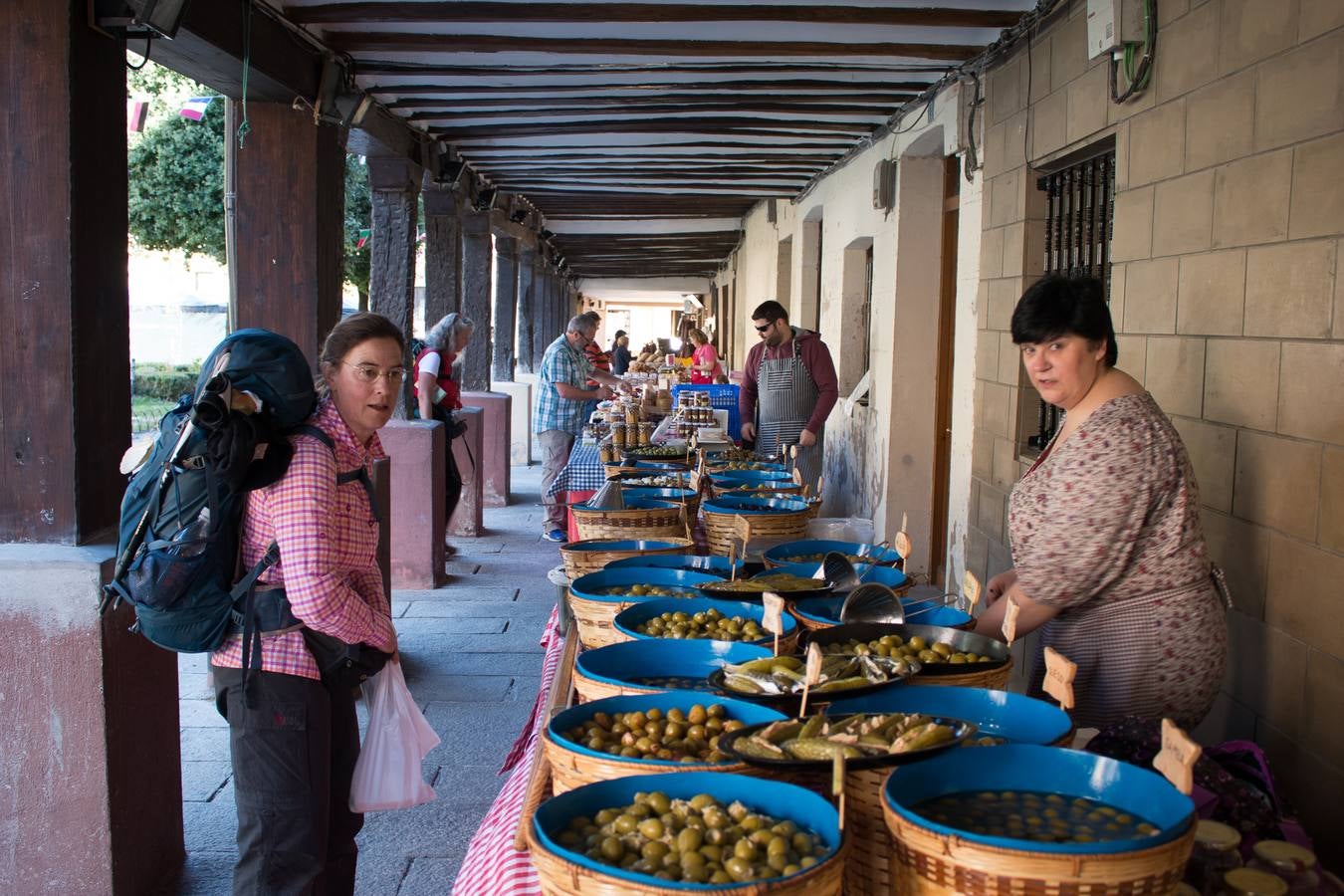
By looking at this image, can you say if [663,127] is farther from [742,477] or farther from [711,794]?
[711,794]

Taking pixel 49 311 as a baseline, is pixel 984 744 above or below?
below

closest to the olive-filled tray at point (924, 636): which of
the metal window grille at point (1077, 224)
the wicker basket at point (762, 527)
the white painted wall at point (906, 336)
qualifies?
the wicker basket at point (762, 527)

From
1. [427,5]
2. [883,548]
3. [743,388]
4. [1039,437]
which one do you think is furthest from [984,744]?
[743,388]

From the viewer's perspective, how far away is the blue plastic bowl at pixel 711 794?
153 centimetres

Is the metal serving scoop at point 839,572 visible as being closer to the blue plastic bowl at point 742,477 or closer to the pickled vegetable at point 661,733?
the pickled vegetable at point 661,733

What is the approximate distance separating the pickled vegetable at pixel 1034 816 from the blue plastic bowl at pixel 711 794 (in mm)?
142

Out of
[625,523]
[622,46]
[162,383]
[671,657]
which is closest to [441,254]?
[622,46]

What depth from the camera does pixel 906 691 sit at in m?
1.96

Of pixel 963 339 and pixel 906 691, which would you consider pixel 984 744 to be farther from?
pixel 963 339

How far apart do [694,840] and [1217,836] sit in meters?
0.85

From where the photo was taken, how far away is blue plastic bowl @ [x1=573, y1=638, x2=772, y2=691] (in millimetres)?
2244

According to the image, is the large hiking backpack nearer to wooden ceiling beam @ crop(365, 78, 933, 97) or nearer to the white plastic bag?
the white plastic bag

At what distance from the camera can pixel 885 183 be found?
7.48m

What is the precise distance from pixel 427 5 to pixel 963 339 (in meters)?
3.18
